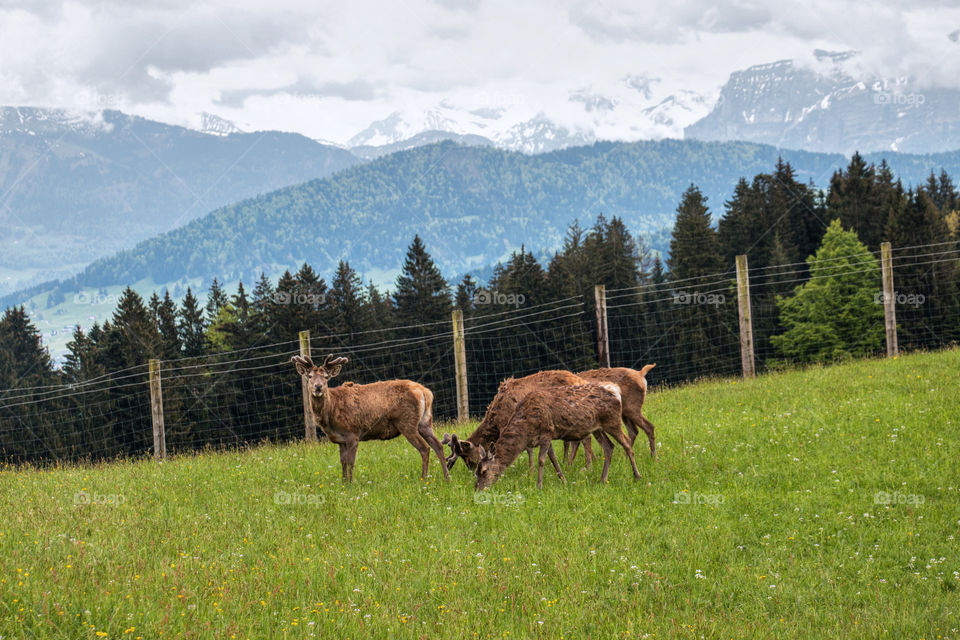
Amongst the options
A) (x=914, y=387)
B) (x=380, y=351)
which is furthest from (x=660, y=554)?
(x=380, y=351)

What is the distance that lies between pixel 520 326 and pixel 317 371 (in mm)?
42311

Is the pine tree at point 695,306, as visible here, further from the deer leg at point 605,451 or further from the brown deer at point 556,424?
the brown deer at point 556,424

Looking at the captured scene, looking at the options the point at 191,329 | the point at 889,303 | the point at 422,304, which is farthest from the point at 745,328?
the point at 191,329

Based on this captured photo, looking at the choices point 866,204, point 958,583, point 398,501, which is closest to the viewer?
point 958,583

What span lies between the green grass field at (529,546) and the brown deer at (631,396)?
541 mm

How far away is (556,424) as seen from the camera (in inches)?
461

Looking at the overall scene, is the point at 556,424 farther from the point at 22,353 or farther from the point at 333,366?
the point at 22,353

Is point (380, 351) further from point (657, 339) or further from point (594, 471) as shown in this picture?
point (594, 471)

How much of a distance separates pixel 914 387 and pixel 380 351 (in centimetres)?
4032

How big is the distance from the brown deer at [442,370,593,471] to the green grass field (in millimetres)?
491

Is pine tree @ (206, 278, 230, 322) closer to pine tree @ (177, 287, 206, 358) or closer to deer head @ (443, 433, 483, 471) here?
pine tree @ (177, 287, 206, 358)

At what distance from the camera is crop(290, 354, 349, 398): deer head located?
12281mm

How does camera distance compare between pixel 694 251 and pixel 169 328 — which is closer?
pixel 694 251

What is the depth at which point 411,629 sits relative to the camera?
6.76 m
